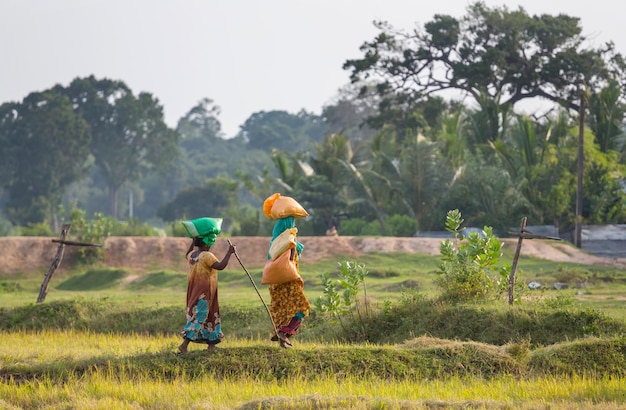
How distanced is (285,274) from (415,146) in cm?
2136

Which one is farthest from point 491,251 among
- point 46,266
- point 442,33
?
point 442,33

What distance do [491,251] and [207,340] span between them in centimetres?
504

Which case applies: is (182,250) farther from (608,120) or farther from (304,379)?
(304,379)

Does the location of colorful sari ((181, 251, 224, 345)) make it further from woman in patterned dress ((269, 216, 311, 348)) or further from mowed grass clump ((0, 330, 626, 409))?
woman in patterned dress ((269, 216, 311, 348))

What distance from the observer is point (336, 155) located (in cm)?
3609

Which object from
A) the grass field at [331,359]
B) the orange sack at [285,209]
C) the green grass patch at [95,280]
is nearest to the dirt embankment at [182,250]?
A: the green grass patch at [95,280]

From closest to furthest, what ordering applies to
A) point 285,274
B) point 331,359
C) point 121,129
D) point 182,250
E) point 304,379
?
point 304,379 → point 331,359 → point 285,274 → point 182,250 → point 121,129

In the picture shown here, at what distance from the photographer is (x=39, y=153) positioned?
183 ft

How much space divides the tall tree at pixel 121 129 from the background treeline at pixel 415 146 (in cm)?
9

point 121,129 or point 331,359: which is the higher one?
Result: point 121,129

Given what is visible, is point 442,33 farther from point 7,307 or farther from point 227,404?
point 227,404

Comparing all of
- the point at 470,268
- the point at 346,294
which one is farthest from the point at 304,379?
the point at 470,268

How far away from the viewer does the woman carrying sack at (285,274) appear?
11227 mm

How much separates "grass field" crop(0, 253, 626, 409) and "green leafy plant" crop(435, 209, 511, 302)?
0.35m
